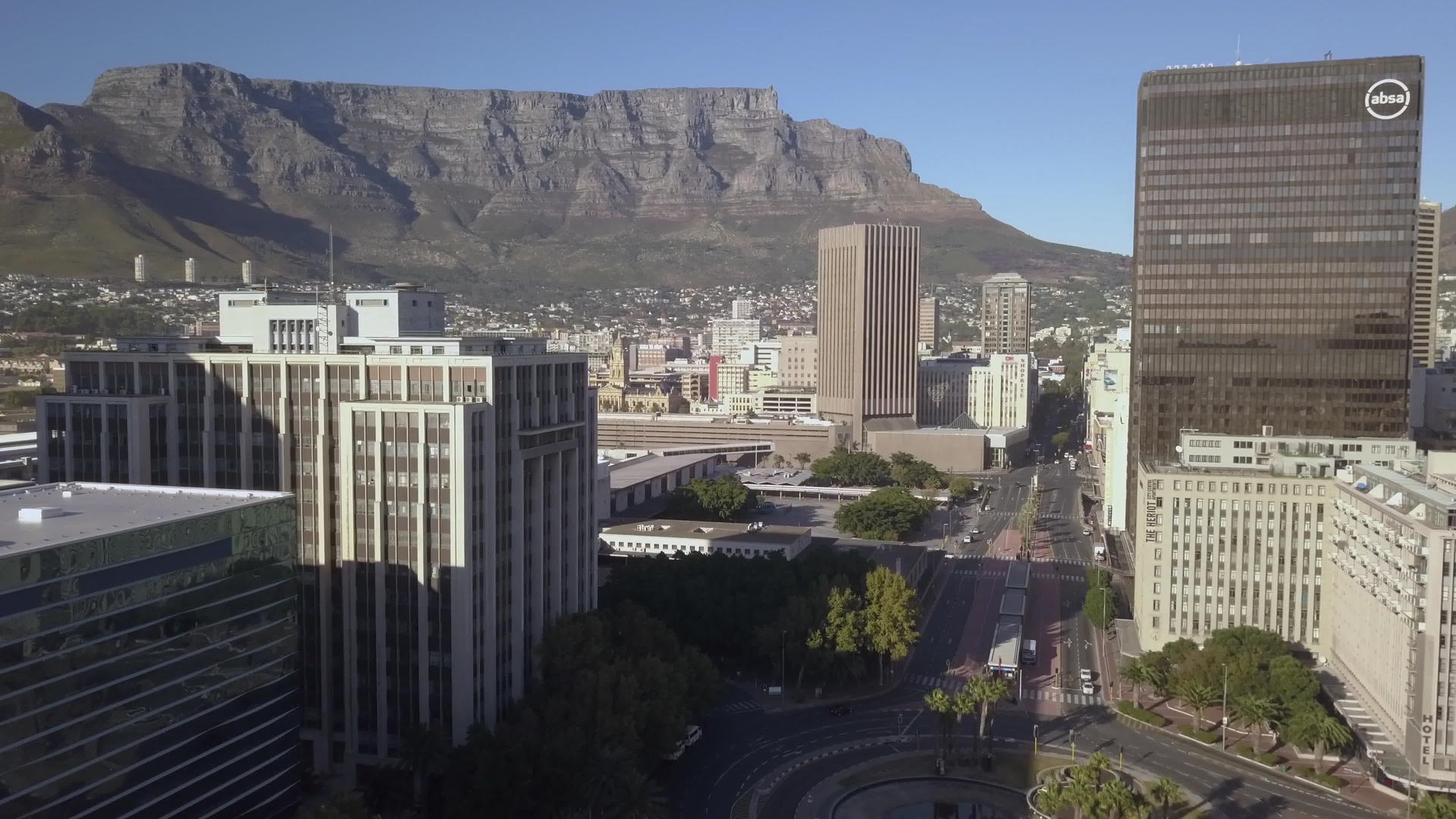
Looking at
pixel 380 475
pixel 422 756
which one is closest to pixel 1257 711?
pixel 422 756

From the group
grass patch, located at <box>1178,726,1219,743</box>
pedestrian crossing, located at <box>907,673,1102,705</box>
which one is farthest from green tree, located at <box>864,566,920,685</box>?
grass patch, located at <box>1178,726,1219,743</box>

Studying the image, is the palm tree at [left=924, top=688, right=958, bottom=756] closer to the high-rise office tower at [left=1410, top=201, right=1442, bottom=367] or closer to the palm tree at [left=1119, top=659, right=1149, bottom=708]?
the palm tree at [left=1119, top=659, right=1149, bottom=708]

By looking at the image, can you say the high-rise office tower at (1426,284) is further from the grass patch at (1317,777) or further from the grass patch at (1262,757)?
the grass patch at (1317,777)

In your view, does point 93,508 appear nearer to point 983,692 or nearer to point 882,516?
point 983,692

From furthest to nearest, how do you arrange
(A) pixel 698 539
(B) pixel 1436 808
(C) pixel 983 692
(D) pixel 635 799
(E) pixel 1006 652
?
1. (A) pixel 698 539
2. (E) pixel 1006 652
3. (C) pixel 983 692
4. (D) pixel 635 799
5. (B) pixel 1436 808

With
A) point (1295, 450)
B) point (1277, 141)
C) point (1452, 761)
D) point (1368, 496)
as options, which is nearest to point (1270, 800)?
point (1452, 761)

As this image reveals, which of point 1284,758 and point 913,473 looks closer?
point 1284,758

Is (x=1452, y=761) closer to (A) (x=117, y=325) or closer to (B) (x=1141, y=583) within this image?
(B) (x=1141, y=583)
